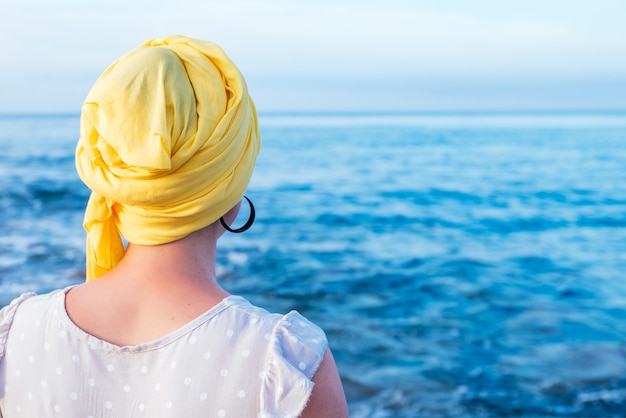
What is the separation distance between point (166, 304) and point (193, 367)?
151 mm

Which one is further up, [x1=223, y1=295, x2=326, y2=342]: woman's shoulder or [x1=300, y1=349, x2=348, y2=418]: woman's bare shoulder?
[x1=223, y1=295, x2=326, y2=342]: woman's shoulder

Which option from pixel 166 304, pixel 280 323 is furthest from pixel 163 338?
pixel 280 323

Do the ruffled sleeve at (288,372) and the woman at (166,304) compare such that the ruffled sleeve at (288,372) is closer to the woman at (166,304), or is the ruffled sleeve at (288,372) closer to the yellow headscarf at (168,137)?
the woman at (166,304)

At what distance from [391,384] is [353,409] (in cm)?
54

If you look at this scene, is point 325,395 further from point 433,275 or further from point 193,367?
point 433,275

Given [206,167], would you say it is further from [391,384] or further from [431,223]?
[431,223]

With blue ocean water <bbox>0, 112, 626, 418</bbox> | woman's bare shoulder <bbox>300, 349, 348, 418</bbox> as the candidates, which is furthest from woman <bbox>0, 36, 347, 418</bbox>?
blue ocean water <bbox>0, 112, 626, 418</bbox>

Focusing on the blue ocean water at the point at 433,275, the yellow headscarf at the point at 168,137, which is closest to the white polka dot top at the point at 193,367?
the yellow headscarf at the point at 168,137

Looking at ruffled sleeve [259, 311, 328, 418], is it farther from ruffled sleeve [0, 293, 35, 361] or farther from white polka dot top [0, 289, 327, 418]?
ruffled sleeve [0, 293, 35, 361]

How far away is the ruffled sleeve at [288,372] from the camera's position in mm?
1490

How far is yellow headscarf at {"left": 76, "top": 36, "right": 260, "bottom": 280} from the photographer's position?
5.03 feet

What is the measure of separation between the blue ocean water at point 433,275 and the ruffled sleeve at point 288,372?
4078 mm

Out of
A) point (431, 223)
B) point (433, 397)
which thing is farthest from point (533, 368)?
point (431, 223)

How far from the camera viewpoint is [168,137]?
150 centimetres
